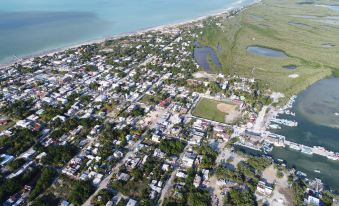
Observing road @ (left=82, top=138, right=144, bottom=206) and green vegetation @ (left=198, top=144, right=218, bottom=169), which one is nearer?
A: road @ (left=82, top=138, right=144, bottom=206)

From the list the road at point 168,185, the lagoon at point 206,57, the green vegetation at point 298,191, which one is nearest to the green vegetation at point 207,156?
the road at point 168,185

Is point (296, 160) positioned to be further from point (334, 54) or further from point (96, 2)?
point (96, 2)

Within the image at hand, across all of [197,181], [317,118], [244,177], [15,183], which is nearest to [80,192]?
[15,183]

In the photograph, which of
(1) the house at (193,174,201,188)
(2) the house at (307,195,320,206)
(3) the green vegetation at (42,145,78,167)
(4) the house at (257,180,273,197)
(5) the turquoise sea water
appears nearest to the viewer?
(2) the house at (307,195,320,206)

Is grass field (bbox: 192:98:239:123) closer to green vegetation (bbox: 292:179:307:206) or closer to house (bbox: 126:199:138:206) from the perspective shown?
green vegetation (bbox: 292:179:307:206)

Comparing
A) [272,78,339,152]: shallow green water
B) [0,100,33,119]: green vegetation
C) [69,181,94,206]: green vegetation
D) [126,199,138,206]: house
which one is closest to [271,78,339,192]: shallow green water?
[272,78,339,152]: shallow green water

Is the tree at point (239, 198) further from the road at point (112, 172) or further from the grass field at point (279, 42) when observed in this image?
the grass field at point (279, 42)

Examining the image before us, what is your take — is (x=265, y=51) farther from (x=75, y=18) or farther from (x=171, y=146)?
(x=75, y=18)
